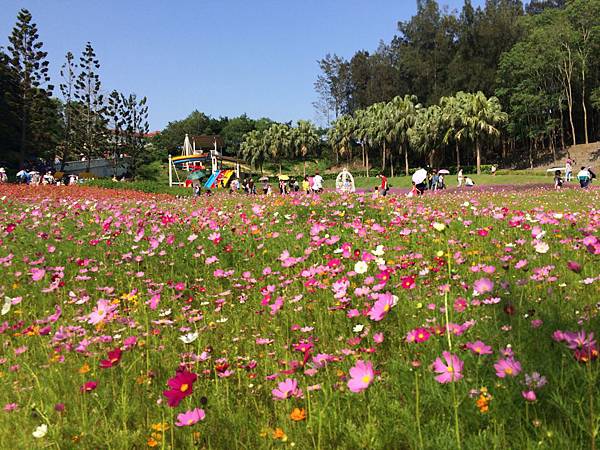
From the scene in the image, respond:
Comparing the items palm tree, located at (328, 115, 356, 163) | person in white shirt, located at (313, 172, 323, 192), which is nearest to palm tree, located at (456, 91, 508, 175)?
palm tree, located at (328, 115, 356, 163)

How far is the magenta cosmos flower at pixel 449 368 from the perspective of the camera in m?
1.27

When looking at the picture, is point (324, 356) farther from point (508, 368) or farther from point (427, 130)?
point (427, 130)

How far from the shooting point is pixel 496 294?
240 centimetres

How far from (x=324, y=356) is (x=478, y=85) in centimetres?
6558

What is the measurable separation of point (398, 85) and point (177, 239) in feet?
226

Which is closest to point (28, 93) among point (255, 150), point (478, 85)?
point (255, 150)

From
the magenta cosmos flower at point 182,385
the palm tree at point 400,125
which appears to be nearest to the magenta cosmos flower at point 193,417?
the magenta cosmos flower at point 182,385

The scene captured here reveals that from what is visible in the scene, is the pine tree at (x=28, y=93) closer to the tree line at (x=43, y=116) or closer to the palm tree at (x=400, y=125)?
the tree line at (x=43, y=116)

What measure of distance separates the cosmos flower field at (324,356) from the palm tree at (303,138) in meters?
61.7

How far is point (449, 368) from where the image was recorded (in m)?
1.31

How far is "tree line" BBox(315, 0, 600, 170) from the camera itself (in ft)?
148

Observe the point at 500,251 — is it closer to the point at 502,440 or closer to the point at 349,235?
the point at 349,235

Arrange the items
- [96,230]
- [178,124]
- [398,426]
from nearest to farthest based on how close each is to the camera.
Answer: [398,426] < [96,230] < [178,124]

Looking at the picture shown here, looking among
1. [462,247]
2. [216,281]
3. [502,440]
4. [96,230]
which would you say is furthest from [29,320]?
[462,247]
